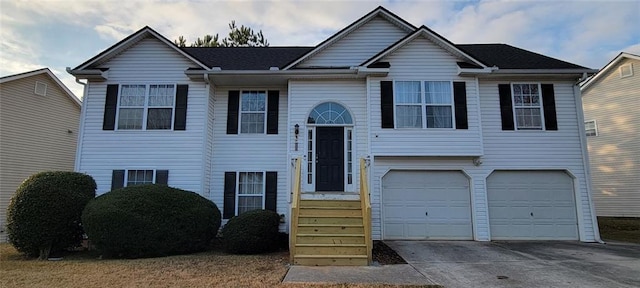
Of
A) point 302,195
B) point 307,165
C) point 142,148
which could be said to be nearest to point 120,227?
point 142,148

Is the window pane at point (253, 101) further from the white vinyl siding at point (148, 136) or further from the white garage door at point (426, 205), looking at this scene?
the white garage door at point (426, 205)

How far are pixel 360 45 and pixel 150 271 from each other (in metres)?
8.86

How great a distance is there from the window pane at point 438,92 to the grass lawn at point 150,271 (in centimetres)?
627

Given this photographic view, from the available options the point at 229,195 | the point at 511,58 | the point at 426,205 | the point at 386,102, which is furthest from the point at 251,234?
the point at 511,58

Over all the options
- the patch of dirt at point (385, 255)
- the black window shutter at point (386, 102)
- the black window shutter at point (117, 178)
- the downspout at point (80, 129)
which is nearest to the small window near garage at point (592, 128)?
the black window shutter at point (386, 102)

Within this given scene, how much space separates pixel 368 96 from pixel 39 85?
14.4 meters

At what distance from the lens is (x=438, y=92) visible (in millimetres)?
10508

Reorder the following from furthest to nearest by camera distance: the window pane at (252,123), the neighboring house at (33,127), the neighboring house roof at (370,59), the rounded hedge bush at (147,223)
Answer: the neighboring house at (33,127)
the window pane at (252,123)
the neighboring house roof at (370,59)
the rounded hedge bush at (147,223)

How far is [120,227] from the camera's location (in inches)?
308

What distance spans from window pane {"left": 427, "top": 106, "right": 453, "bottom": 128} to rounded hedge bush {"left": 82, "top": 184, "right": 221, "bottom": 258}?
6833 millimetres

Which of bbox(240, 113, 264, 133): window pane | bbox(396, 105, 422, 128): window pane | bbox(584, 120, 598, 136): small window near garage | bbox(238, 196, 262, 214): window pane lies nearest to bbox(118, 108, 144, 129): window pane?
bbox(240, 113, 264, 133): window pane

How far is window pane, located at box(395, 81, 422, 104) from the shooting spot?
34.3ft

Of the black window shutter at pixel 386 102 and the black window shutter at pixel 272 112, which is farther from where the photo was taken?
the black window shutter at pixel 272 112

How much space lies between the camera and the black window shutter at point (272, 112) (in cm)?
1124
